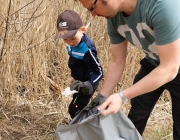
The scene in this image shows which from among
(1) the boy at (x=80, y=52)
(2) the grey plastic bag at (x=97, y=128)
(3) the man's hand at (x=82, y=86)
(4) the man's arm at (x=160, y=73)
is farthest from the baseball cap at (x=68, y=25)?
(4) the man's arm at (x=160, y=73)

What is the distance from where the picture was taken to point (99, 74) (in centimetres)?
236

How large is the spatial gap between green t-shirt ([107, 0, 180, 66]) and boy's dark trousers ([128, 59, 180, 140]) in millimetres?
219

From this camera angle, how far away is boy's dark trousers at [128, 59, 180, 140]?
1903 mm

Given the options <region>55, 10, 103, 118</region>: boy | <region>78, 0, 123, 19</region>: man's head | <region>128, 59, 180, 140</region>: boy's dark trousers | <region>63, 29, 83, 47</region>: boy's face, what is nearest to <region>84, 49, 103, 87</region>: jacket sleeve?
<region>55, 10, 103, 118</region>: boy

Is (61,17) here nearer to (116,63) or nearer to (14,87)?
(116,63)

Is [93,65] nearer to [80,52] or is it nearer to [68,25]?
[80,52]

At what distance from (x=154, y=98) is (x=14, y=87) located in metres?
1.43

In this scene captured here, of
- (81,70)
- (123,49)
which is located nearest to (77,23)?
(81,70)

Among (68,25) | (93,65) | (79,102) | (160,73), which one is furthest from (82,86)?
(160,73)

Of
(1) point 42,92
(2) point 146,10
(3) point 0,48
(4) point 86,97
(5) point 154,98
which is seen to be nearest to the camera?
(2) point 146,10

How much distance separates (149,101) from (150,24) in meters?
0.77

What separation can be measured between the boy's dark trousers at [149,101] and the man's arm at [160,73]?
0.41 meters

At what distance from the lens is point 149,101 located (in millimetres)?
2098

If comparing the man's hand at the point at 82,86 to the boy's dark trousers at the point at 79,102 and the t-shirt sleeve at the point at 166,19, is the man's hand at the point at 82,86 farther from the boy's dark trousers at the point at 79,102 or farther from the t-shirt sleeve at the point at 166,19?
the t-shirt sleeve at the point at 166,19
